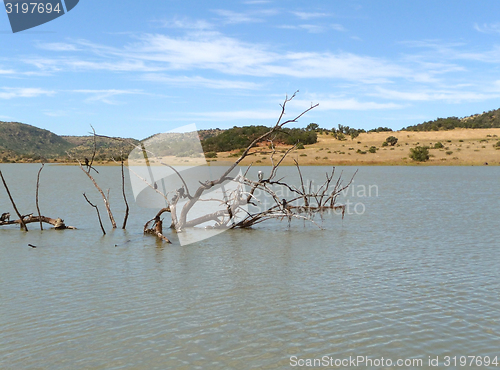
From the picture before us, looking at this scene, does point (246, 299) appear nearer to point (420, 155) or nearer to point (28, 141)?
point (420, 155)

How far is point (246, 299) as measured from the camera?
8578 mm

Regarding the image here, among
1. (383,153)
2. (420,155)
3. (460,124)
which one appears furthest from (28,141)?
(420,155)

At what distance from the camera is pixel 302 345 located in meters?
6.57

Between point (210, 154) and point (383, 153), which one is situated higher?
point (210, 154)

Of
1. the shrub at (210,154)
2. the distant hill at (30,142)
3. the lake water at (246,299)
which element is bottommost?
the lake water at (246,299)

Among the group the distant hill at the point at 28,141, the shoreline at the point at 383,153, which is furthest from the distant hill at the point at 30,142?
the shoreline at the point at 383,153

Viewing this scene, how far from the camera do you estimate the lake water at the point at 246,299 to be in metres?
6.43

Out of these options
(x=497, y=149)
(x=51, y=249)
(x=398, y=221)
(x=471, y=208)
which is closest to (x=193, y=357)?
(x=51, y=249)

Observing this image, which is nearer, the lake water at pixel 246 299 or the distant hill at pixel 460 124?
the lake water at pixel 246 299

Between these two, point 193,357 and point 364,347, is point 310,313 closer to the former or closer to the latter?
point 364,347
